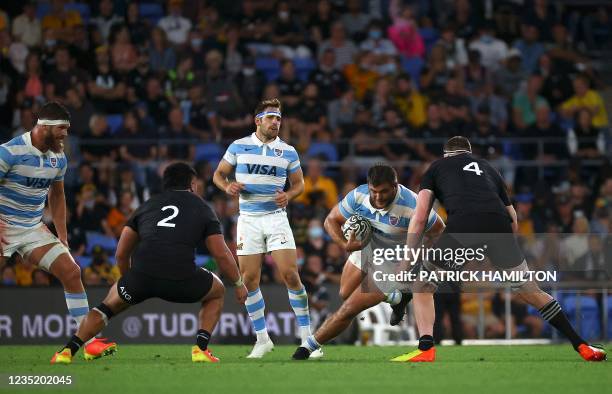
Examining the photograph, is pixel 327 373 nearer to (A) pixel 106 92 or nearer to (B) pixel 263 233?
(B) pixel 263 233

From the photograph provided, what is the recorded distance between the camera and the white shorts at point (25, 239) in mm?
11992

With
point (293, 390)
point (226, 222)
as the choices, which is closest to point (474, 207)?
point (293, 390)

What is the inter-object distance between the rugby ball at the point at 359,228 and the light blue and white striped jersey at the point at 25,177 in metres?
2.87

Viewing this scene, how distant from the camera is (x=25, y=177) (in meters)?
11.9

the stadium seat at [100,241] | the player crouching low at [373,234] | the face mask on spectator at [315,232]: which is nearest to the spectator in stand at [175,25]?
the stadium seat at [100,241]

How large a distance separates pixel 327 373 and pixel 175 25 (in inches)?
540

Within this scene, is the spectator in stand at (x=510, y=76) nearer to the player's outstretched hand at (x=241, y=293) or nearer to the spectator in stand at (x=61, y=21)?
the spectator in stand at (x=61, y=21)

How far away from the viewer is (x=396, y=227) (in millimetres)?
11805

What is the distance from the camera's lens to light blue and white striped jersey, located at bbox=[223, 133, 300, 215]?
516 inches

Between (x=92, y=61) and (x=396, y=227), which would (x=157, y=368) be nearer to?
(x=396, y=227)

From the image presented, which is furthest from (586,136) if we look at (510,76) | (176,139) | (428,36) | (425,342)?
(425,342)

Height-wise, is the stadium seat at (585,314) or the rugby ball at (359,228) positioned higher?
the rugby ball at (359,228)

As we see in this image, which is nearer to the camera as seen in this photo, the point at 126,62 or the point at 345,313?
the point at 345,313

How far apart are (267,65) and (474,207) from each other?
11.8m
